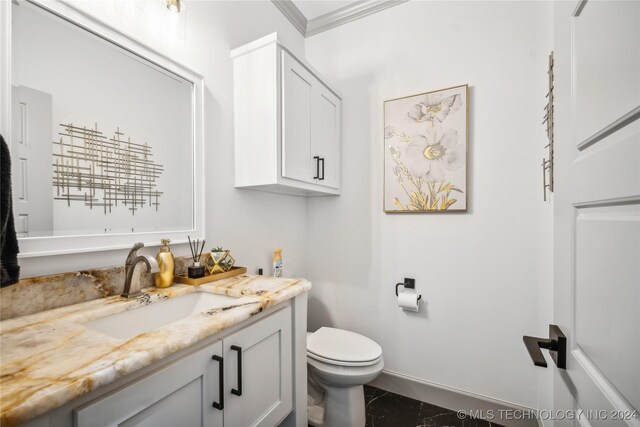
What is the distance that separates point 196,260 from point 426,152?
60.8 inches

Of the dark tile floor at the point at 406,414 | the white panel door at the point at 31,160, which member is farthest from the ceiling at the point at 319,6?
the dark tile floor at the point at 406,414

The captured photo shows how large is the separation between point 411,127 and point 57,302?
6.55ft

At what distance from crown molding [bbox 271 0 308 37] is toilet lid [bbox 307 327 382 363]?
7.55ft

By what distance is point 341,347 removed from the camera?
1.64 meters

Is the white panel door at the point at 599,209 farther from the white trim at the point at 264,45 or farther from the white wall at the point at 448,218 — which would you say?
the white trim at the point at 264,45

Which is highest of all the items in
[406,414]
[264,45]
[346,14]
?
[346,14]

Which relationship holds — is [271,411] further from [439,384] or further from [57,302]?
[439,384]

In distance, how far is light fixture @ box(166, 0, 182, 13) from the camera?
1.22m

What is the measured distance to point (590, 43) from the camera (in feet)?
1.80

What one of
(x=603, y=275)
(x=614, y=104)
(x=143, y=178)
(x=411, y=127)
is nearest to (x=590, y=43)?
(x=614, y=104)

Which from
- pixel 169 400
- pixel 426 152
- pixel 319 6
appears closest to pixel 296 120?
pixel 426 152

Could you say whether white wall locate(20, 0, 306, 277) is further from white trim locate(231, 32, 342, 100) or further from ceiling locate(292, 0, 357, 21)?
ceiling locate(292, 0, 357, 21)

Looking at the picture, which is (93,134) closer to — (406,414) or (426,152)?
(426,152)

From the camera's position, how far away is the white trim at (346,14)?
1984 mm
